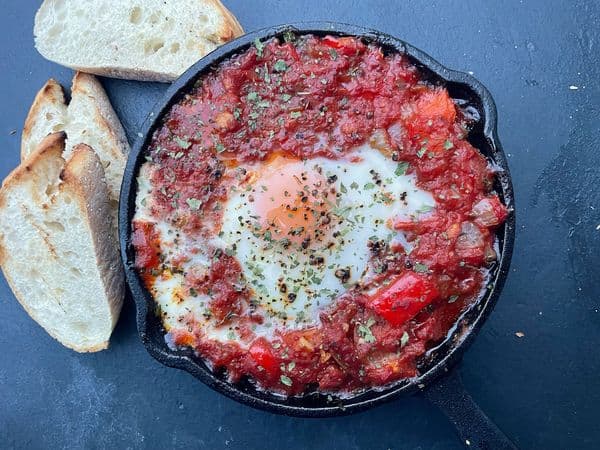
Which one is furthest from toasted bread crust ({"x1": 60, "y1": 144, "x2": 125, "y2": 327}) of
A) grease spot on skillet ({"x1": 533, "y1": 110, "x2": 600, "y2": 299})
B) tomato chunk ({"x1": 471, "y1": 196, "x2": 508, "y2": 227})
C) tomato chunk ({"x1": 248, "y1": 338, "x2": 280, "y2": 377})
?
grease spot on skillet ({"x1": 533, "y1": 110, "x2": 600, "y2": 299})

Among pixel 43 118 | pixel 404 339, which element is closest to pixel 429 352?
pixel 404 339

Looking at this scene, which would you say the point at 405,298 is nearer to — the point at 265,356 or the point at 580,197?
the point at 265,356

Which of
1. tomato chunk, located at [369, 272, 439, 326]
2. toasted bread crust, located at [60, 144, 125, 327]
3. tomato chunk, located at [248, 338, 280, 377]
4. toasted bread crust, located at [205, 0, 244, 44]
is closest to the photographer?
tomato chunk, located at [369, 272, 439, 326]

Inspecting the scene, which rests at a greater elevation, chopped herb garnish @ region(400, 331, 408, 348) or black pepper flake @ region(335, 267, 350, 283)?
black pepper flake @ region(335, 267, 350, 283)

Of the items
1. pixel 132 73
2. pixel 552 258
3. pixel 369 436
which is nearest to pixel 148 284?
pixel 132 73

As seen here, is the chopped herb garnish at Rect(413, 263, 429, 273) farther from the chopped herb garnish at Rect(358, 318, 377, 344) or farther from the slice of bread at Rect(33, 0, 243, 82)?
the slice of bread at Rect(33, 0, 243, 82)

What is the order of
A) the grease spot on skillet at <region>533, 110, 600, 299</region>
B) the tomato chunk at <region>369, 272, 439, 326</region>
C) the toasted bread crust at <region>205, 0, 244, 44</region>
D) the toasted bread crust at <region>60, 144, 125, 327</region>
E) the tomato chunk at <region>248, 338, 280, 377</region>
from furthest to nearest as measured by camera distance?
1. the grease spot on skillet at <region>533, 110, 600, 299</region>
2. the toasted bread crust at <region>205, 0, 244, 44</region>
3. the toasted bread crust at <region>60, 144, 125, 327</region>
4. the tomato chunk at <region>248, 338, 280, 377</region>
5. the tomato chunk at <region>369, 272, 439, 326</region>

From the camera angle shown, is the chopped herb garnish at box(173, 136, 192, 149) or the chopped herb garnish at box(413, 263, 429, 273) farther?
the chopped herb garnish at box(173, 136, 192, 149)
